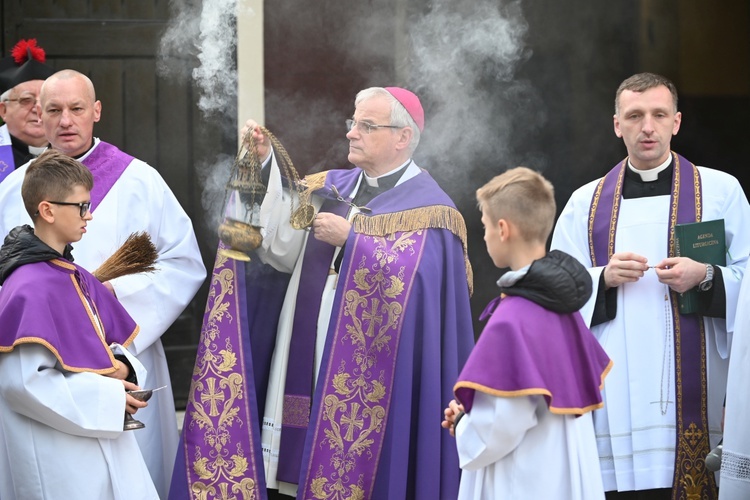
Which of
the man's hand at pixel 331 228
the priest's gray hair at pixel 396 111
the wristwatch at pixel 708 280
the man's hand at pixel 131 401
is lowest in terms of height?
the man's hand at pixel 131 401

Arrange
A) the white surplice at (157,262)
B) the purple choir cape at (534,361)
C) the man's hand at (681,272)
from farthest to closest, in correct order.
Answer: the white surplice at (157,262)
the man's hand at (681,272)
the purple choir cape at (534,361)

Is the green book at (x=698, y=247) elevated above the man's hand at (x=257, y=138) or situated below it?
below

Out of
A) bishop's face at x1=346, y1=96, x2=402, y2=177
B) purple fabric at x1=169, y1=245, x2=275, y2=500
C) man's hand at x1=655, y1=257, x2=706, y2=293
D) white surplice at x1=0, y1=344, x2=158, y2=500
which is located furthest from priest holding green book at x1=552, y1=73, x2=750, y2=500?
white surplice at x1=0, y1=344, x2=158, y2=500

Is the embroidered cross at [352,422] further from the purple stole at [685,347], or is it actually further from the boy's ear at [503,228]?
the boy's ear at [503,228]

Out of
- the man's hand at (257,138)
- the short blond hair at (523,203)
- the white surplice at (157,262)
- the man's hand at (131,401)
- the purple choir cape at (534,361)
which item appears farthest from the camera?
the white surplice at (157,262)

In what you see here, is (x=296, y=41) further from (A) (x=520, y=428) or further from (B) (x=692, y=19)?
(A) (x=520, y=428)

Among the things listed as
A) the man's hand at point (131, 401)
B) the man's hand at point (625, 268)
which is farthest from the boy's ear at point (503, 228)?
the man's hand at point (131, 401)

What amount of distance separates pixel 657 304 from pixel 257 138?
5.38 feet

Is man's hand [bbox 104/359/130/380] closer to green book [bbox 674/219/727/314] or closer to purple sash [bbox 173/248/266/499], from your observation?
purple sash [bbox 173/248/266/499]

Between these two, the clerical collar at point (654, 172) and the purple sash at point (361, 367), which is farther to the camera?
the clerical collar at point (654, 172)

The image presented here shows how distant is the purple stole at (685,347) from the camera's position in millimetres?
4355

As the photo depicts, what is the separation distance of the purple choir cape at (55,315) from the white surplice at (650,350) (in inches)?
71.6

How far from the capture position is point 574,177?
22.6 feet

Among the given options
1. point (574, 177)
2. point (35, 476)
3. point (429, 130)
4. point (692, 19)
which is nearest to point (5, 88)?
point (429, 130)
